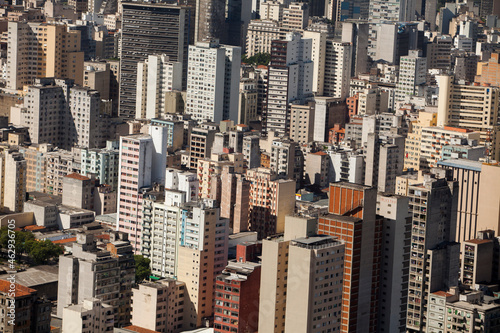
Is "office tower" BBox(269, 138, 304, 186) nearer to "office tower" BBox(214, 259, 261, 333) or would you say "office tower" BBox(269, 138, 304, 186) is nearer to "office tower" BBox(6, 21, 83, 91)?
"office tower" BBox(6, 21, 83, 91)

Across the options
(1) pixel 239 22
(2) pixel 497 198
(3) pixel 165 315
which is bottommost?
(3) pixel 165 315

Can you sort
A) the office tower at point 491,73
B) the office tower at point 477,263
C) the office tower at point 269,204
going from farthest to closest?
1. the office tower at point 491,73
2. the office tower at point 269,204
3. the office tower at point 477,263

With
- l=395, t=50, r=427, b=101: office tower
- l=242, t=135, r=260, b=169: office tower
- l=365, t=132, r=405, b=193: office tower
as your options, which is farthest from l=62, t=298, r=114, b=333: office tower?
l=395, t=50, r=427, b=101: office tower

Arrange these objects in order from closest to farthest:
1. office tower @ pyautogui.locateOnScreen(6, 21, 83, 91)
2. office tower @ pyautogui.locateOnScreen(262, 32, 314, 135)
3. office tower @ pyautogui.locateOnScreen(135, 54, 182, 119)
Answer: office tower @ pyautogui.locateOnScreen(6, 21, 83, 91) < office tower @ pyautogui.locateOnScreen(262, 32, 314, 135) < office tower @ pyautogui.locateOnScreen(135, 54, 182, 119)

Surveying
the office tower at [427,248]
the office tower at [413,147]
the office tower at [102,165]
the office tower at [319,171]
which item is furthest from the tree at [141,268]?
the office tower at [413,147]

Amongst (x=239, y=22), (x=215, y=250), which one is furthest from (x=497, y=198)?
(x=239, y=22)

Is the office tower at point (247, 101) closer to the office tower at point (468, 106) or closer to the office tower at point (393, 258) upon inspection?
the office tower at point (468, 106)

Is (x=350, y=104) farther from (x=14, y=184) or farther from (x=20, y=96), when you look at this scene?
(x=14, y=184)
